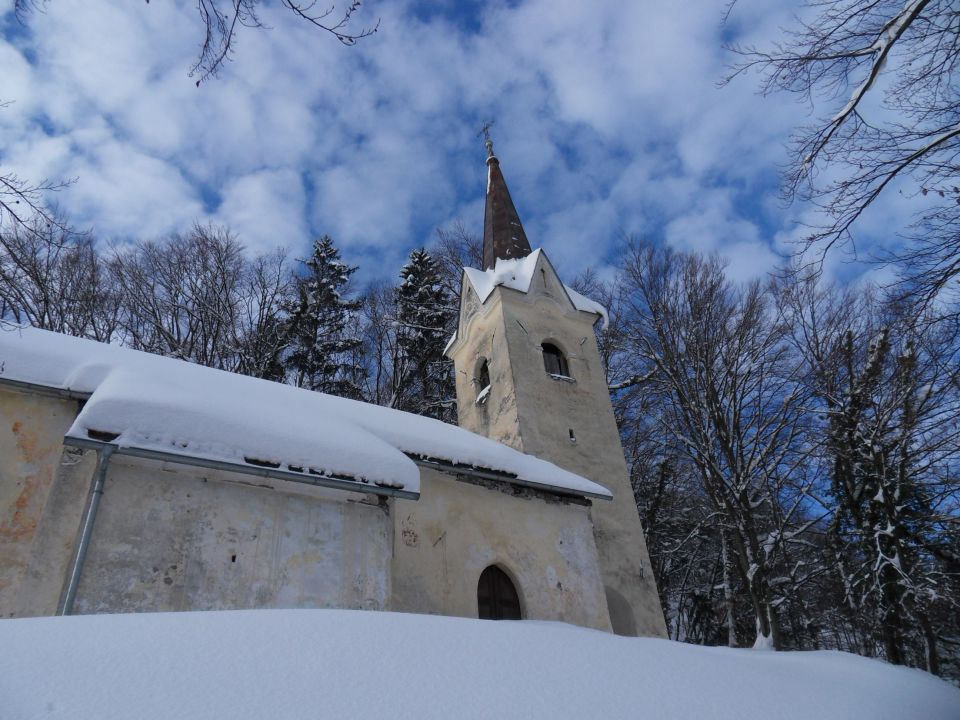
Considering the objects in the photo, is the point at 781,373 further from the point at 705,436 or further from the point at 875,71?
the point at 875,71

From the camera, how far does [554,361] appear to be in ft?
55.6

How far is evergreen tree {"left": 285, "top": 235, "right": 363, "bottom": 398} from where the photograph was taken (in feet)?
78.9

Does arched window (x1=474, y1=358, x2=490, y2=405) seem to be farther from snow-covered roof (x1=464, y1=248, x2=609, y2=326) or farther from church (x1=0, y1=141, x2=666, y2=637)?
church (x1=0, y1=141, x2=666, y2=637)

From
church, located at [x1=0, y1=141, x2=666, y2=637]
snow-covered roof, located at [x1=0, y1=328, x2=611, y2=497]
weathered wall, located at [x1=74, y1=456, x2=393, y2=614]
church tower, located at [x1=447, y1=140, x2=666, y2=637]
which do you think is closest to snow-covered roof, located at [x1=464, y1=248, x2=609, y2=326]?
church tower, located at [x1=447, y1=140, x2=666, y2=637]

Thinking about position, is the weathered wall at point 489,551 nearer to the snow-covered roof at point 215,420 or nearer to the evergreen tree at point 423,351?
the snow-covered roof at point 215,420

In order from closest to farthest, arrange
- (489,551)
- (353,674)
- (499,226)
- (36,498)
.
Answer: (353,674), (36,498), (489,551), (499,226)

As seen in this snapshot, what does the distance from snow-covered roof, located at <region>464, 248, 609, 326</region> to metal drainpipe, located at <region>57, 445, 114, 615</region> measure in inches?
468

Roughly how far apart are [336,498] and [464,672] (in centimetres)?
497

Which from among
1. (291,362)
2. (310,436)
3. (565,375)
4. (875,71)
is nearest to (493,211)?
(565,375)

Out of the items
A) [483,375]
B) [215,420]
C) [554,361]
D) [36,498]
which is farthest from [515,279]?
[36,498]

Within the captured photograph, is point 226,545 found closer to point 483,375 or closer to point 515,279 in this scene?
point 483,375

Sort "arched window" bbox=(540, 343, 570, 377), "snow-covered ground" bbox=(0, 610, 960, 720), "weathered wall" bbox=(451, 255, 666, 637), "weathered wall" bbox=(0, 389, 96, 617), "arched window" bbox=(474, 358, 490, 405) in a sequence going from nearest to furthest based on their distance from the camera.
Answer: "snow-covered ground" bbox=(0, 610, 960, 720)
"weathered wall" bbox=(0, 389, 96, 617)
"weathered wall" bbox=(451, 255, 666, 637)
"arched window" bbox=(540, 343, 570, 377)
"arched window" bbox=(474, 358, 490, 405)

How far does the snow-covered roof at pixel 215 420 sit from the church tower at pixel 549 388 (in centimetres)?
344

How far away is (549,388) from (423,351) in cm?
1017
